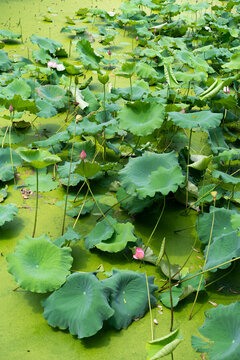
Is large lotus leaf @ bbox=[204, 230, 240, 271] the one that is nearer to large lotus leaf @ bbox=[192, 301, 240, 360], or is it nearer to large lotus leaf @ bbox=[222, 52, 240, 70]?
large lotus leaf @ bbox=[192, 301, 240, 360]

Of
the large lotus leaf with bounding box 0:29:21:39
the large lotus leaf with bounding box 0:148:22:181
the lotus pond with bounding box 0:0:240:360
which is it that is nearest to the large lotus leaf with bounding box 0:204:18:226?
the lotus pond with bounding box 0:0:240:360

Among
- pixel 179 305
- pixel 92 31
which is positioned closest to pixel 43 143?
pixel 179 305

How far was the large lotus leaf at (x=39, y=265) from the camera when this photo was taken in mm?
1714

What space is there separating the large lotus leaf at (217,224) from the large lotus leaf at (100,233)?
433mm

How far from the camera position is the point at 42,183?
2.51 m

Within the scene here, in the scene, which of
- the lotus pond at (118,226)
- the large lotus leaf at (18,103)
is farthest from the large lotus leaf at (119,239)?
the large lotus leaf at (18,103)

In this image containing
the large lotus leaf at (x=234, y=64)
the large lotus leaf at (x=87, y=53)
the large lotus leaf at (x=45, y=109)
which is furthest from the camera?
the large lotus leaf at (x=87, y=53)

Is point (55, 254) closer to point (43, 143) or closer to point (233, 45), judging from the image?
point (43, 143)

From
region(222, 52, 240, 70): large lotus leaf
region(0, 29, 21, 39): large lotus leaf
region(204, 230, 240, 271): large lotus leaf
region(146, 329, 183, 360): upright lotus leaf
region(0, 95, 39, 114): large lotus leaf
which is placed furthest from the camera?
region(0, 29, 21, 39): large lotus leaf

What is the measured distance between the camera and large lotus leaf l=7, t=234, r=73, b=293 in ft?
5.62

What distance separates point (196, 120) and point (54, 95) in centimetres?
128

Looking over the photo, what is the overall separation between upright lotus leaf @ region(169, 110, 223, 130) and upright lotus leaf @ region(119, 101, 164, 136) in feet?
0.31

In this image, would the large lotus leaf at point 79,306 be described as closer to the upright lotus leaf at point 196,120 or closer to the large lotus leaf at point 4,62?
the upright lotus leaf at point 196,120

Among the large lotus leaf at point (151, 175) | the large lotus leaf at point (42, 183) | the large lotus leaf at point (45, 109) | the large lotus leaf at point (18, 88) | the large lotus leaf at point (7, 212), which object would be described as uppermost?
the large lotus leaf at point (151, 175)
